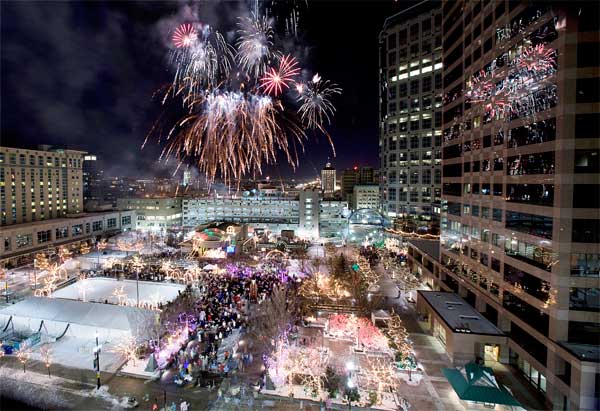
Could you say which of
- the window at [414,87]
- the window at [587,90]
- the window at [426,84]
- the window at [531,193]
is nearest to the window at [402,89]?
the window at [414,87]

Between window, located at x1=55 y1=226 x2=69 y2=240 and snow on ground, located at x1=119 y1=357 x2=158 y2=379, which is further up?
window, located at x1=55 y1=226 x2=69 y2=240

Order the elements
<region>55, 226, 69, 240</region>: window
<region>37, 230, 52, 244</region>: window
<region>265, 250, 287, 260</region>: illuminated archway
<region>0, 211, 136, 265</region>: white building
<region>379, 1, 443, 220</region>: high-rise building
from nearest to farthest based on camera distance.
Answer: <region>0, 211, 136, 265</region>: white building < <region>265, 250, 287, 260</region>: illuminated archway < <region>37, 230, 52, 244</region>: window < <region>379, 1, 443, 220</region>: high-rise building < <region>55, 226, 69, 240</region>: window

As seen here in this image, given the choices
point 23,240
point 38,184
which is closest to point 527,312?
point 23,240

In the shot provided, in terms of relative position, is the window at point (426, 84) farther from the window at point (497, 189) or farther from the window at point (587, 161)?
the window at point (587, 161)

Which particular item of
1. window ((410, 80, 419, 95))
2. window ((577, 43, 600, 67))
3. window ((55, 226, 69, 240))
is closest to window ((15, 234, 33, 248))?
window ((55, 226, 69, 240))

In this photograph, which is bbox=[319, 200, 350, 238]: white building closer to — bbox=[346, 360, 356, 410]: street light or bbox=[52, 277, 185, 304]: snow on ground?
bbox=[52, 277, 185, 304]: snow on ground

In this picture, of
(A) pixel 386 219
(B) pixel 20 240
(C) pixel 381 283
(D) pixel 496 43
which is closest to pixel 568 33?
(D) pixel 496 43

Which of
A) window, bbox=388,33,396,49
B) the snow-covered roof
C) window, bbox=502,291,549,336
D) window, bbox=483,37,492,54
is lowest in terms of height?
the snow-covered roof
